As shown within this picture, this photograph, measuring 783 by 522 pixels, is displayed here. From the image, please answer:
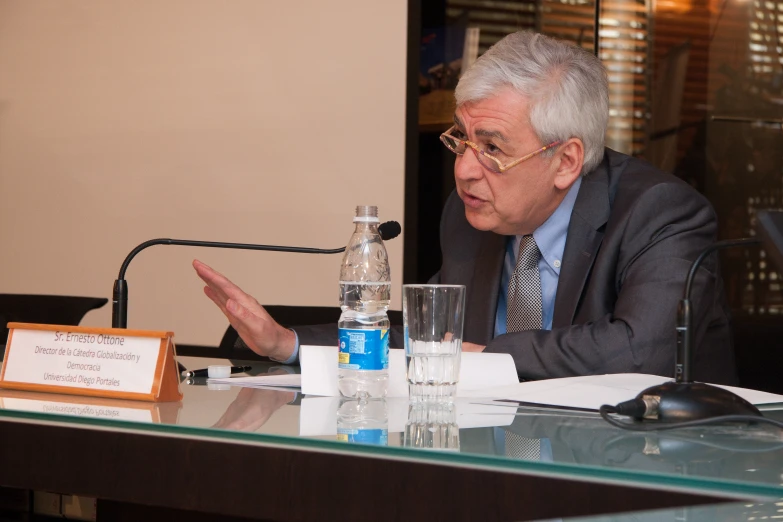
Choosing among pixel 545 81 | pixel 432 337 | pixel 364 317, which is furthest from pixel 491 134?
pixel 432 337

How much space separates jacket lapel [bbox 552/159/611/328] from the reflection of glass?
2.45 feet

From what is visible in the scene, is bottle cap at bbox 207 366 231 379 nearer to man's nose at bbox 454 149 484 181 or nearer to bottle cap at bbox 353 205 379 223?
bottle cap at bbox 353 205 379 223

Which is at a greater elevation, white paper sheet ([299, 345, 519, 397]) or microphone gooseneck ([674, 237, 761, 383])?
microphone gooseneck ([674, 237, 761, 383])

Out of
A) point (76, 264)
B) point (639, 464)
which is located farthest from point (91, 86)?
point (639, 464)

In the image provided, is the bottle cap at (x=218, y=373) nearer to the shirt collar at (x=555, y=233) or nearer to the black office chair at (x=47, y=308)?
the shirt collar at (x=555, y=233)

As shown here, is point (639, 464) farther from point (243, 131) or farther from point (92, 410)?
point (243, 131)

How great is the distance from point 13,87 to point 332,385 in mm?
3975

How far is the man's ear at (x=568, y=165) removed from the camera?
207 centimetres

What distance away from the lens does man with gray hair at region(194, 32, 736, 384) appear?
1.82m

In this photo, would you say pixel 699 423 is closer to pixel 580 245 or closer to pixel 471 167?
pixel 580 245

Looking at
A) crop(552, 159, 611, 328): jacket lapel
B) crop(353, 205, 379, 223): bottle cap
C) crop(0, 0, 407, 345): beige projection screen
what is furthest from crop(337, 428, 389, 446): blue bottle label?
crop(0, 0, 407, 345): beige projection screen

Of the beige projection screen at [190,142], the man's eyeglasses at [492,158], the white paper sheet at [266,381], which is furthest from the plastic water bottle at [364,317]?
the beige projection screen at [190,142]

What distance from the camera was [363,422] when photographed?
1105mm

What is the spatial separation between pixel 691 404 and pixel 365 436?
36cm
